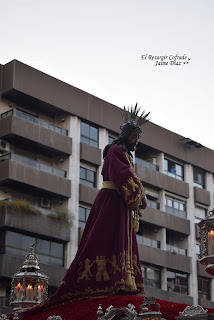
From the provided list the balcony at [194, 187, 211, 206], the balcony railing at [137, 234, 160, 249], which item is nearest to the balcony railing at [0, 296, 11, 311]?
the balcony railing at [137, 234, 160, 249]

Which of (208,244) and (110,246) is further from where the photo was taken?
(110,246)

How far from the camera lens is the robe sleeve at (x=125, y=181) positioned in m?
13.6

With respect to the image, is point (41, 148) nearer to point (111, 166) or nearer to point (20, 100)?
point (20, 100)

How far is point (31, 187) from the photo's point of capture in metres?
37.5

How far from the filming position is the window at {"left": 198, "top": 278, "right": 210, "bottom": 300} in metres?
47.8

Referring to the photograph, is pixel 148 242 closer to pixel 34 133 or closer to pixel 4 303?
pixel 34 133

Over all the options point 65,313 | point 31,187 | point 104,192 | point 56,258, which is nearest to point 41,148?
point 31,187

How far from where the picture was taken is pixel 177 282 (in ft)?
151

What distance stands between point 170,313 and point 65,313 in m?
2.26

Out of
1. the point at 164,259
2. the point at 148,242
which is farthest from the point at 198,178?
the point at 148,242

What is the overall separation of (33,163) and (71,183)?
2855 millimetres

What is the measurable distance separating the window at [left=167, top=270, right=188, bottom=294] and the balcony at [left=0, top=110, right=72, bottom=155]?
1222 centimetres

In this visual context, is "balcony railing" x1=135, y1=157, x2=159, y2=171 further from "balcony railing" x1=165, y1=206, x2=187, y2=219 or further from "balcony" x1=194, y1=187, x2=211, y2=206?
"balcony" x1=194, y1=187, x2=211, y2=206

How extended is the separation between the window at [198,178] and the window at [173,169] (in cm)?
160
